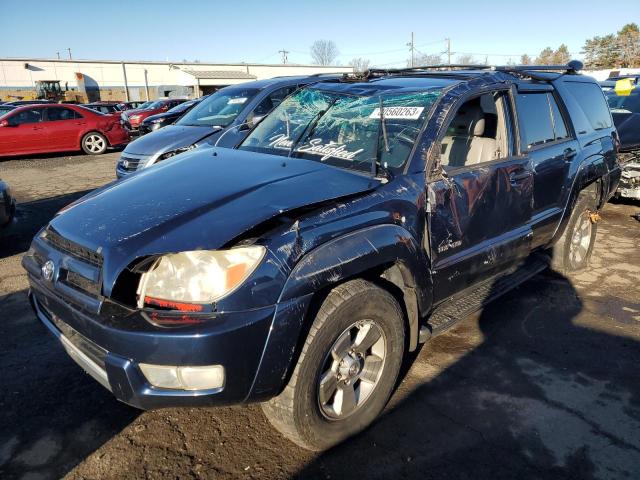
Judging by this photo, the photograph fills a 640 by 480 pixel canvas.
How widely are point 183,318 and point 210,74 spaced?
57.1m

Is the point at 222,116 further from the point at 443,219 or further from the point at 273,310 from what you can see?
the point at 273,310

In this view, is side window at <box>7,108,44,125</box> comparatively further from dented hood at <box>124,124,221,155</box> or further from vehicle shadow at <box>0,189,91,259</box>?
dented hood at <box>124,124,221,155</box>

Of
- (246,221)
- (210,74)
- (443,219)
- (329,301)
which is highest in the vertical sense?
(210,74)

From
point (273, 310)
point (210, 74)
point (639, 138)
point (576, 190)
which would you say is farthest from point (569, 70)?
point (210, 74)

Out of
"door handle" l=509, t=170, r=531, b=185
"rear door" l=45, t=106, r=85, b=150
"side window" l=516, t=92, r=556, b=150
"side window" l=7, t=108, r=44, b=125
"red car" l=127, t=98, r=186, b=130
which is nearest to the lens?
"door handle" l=509, t=170, r=531, b=185

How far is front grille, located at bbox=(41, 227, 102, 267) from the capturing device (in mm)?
2279

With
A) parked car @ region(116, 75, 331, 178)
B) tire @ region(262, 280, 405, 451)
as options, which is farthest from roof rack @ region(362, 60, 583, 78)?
parked car @ region(116, 75, 331, 178)

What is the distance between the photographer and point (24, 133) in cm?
1302

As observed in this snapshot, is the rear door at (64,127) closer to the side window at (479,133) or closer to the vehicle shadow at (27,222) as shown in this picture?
the vehicle shadow at (27,222)

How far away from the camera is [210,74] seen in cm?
5444

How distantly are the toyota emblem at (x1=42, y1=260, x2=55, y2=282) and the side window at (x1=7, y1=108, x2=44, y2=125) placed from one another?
41.8 feet

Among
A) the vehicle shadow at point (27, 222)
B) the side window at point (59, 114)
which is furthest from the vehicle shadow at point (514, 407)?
the side window at point (59, 114)

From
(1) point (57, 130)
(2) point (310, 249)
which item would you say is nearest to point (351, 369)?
(2) point (310, 249)

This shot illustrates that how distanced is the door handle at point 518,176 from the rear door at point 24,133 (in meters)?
13.6
